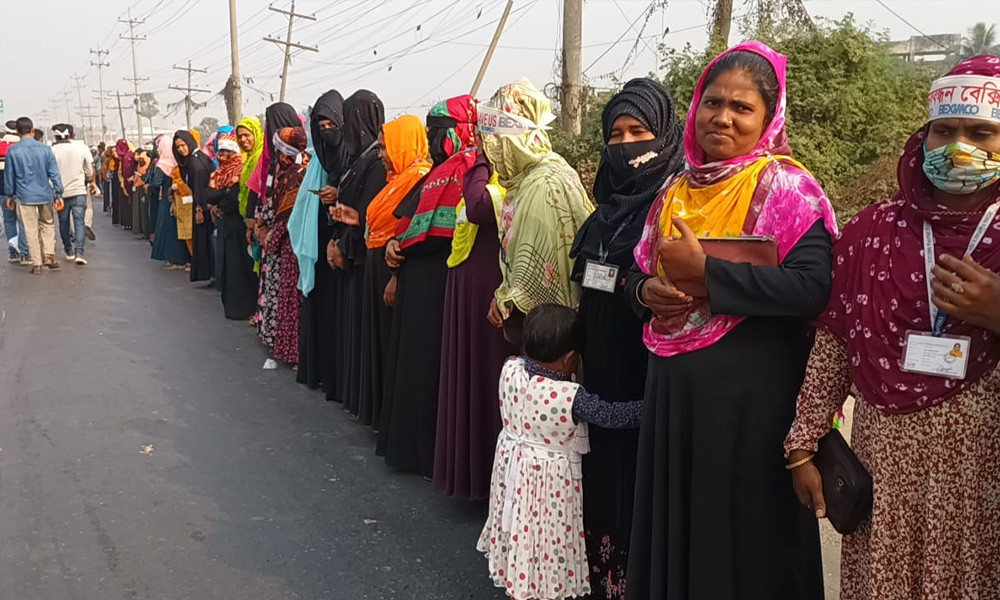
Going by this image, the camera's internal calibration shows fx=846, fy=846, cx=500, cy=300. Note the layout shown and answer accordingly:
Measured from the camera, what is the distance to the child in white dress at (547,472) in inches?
116

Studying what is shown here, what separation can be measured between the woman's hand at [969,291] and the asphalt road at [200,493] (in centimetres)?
215

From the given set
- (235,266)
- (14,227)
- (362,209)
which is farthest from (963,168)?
(14,227)

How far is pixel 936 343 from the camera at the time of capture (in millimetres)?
1906

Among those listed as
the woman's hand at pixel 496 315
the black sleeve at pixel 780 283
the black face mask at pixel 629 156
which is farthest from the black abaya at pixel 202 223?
the black sleeve at pixel 780 283

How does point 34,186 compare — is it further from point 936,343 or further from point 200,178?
point 936,343

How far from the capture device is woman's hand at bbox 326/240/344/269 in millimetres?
5648

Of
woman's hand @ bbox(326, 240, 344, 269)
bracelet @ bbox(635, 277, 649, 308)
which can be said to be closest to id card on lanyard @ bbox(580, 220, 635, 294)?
bracelet @ bbox(635, 277, 649, 308)

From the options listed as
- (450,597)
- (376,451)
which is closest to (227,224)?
(376,451)

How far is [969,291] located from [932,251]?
181 millimetres

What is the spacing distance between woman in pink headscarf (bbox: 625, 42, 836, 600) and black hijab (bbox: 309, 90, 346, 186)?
3.75 metres

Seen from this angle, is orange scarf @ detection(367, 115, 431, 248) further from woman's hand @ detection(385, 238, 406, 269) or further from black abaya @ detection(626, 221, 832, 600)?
black abaya @ detection(626, 221, 832, 600)

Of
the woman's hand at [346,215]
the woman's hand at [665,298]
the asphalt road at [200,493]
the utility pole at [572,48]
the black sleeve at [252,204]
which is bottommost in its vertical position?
the asphalt road at [200,493]

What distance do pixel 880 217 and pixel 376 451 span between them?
3305mm

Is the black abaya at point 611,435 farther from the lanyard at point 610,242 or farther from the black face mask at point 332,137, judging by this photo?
the black face mask at point 332,137
